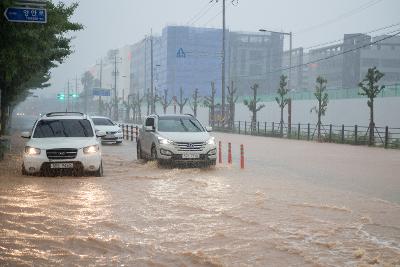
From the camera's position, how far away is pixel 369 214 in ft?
27.6

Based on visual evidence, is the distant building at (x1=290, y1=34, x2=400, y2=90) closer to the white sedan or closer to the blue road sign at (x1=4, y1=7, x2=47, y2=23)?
the white sedan

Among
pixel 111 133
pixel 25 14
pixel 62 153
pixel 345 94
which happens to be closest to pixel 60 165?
pixel 62 153

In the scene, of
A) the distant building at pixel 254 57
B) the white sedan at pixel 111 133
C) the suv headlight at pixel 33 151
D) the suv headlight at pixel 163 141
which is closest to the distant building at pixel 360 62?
the distant building at pixel 254 57

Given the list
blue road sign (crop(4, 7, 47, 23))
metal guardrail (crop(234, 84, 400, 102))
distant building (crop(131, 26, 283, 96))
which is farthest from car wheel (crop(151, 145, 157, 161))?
distant building (crop(131, 26, 283, 96))

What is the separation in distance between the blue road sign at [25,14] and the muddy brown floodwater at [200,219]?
3.84m

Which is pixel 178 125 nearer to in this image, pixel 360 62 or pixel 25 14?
pixel 25 14

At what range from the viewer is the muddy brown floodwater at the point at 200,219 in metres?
5.89

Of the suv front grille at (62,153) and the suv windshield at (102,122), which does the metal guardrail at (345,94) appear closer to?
the suv windshield at (102,122)

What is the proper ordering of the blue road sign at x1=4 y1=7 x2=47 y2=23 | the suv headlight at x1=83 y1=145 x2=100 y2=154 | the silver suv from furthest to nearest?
the silver suv → the suv headlight at x1=83 y1=145 x2=100 y2=154 → the blue road sign at x1=4 y1=7 x2=47 y2=23

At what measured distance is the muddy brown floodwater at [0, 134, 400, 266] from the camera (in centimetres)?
589

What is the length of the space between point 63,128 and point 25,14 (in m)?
3.01

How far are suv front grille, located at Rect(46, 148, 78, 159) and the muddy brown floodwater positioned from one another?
1.95 feet

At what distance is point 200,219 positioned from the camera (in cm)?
796

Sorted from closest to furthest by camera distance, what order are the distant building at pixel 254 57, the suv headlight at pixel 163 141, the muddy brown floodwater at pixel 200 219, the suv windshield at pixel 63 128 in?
the muddy brown floodwater at pixel 200 219
the suv windshield at pixel 63 128
the suv headlight at pixel 163 141
the distant building at pixel 254 57
